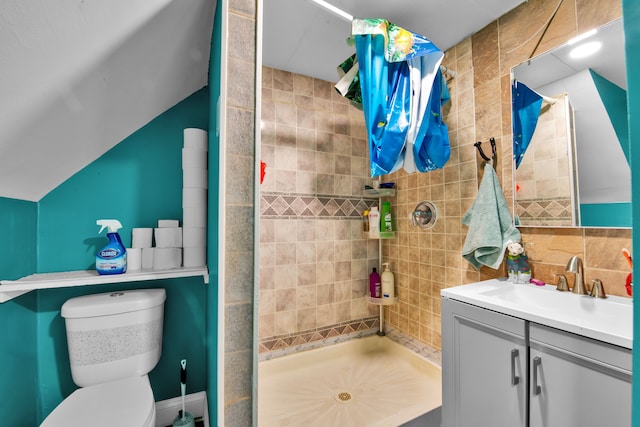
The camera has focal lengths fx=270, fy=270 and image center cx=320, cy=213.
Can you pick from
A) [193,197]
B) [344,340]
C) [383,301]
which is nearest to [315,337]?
[344,340]

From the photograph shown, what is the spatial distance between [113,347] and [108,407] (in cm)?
28

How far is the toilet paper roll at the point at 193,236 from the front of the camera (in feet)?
4.40

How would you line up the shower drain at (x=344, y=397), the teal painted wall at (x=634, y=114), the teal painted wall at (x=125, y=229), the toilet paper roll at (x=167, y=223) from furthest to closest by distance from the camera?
the shower drain at (x=344, y=397) → the toilet paper roll at (x=167, y=223) → the teal painted wall at (x=125, y=229) → the teal painted wall at (x=634, y=114)

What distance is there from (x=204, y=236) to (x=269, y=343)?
950 mm

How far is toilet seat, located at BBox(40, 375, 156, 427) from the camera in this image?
93 cm

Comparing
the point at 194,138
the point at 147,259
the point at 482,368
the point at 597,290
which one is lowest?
the point at 482,368

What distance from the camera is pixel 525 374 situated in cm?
93

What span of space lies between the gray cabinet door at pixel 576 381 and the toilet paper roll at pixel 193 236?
4.64 feet

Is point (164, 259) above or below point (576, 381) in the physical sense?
above

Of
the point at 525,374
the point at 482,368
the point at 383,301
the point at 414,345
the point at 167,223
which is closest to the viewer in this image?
the point at 525,374

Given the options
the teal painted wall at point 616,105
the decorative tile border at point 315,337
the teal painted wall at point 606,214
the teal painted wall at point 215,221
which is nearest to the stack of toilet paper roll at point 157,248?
the teal painted wall at point 215,221

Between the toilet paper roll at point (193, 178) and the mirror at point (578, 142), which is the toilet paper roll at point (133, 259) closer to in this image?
the toilet paper roll at point (193, 178)

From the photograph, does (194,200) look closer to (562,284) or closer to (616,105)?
(562,284)

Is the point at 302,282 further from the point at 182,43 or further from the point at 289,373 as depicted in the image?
the point at 182,43
